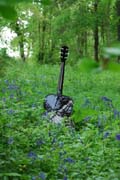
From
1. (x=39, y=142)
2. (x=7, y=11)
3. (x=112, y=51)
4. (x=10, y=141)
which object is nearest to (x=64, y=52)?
(x=39, y=142)

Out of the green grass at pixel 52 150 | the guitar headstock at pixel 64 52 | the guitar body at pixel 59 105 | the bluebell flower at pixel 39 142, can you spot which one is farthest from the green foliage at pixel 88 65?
the guitar headstock at pixel 64 52

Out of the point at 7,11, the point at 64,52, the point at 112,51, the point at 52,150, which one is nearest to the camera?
the point at 112,51

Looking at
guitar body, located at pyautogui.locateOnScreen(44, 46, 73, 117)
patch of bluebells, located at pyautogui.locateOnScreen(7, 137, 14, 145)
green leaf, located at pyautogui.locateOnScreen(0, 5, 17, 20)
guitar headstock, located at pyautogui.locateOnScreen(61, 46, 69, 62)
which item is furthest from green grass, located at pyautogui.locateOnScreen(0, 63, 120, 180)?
guitar headstock, located at pyautogui.locateOnScreen(61, 46, 69, 62)

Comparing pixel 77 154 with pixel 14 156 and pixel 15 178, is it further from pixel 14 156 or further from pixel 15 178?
pixel 15 178

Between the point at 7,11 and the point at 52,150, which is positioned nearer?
the point at 7,11

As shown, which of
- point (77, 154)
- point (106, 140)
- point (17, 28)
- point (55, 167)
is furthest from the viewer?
point (17, 28)

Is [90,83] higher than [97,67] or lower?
lower

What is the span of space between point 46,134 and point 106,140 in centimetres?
53

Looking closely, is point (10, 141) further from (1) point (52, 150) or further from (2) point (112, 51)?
(2) point (112, 51)

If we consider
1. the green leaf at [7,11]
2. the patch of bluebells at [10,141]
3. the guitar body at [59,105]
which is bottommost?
the guitar body at [59,105]

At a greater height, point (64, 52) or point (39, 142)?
point (64, 52)

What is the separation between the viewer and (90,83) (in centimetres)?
1088

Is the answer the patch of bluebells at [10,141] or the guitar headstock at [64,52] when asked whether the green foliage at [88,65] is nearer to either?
the patch of bluebells at [10,141]

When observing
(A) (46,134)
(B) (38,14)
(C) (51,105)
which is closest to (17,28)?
(B) (38,14)
